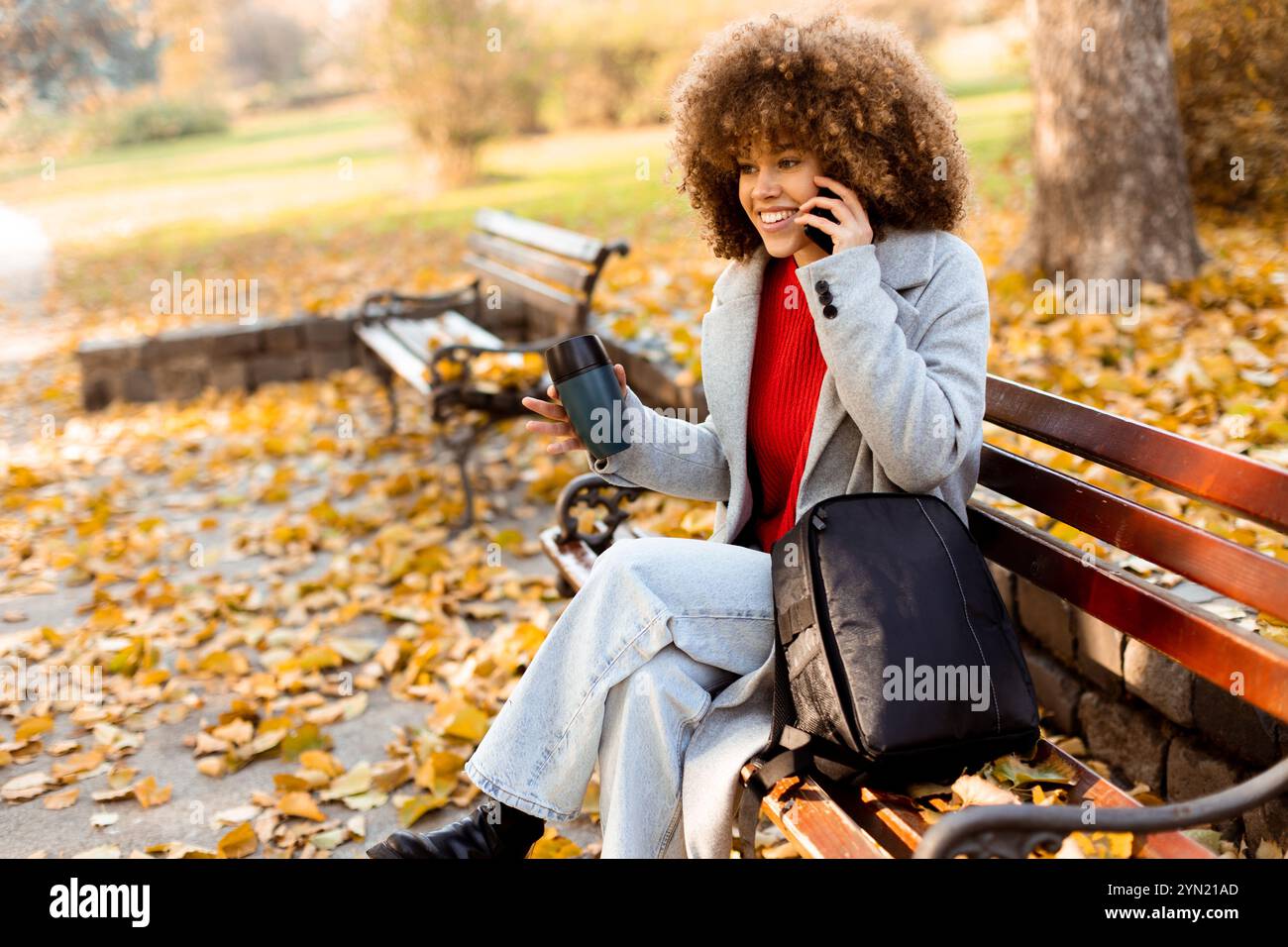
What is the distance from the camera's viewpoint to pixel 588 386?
2.17 meters

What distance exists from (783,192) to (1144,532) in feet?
3.00

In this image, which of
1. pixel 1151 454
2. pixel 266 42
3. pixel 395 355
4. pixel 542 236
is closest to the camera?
pixel 1151 454

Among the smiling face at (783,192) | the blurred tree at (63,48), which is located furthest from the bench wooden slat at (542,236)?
the blurred tree at (63,48)

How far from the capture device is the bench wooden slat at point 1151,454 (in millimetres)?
1783

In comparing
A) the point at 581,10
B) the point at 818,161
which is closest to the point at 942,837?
the point at 818,161

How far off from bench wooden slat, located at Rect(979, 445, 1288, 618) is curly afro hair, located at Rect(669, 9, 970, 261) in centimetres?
53

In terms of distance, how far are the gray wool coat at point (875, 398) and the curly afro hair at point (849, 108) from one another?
0.09 meters

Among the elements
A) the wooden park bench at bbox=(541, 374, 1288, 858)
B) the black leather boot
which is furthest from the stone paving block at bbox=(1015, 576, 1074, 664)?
the black leather boot

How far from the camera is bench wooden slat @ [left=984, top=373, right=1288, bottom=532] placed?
178 cm

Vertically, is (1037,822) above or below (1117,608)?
below

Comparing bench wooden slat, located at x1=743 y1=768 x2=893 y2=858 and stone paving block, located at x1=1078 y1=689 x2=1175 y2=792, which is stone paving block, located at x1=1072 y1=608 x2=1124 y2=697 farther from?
bench wooden slat, located at x1=743 y1=768 x2=893 y2=858

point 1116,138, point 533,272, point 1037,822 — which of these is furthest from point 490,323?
point 1037,822

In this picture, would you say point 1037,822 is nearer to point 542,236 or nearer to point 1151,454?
point 1151,454

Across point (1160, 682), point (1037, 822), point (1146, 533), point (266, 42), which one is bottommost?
point (1160, 682)
